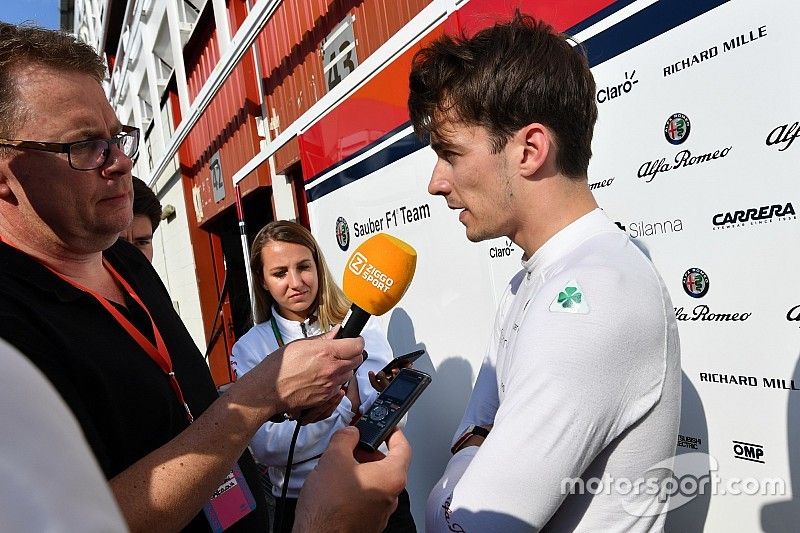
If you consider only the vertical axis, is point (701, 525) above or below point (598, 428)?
below

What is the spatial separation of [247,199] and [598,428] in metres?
5.66

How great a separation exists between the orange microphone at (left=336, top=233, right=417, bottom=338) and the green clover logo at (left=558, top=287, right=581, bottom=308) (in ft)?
1.55

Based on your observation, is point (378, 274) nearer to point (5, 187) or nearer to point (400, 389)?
point (400, 389)

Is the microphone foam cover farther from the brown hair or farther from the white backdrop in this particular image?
the brown hair

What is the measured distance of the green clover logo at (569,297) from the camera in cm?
104

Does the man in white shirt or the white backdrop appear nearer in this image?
the man in white shirt

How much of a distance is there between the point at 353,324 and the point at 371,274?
0.15 m

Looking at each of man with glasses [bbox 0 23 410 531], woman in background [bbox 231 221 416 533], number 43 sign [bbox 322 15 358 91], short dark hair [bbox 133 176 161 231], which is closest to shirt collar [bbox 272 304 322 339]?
woman in background [bbox 231 221 416 533]

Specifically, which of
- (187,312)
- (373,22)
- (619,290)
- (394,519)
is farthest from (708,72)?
(187,312)

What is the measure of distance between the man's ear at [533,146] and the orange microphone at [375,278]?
371 mm

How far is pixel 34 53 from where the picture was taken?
118cm

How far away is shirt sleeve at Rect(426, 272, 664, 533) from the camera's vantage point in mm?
957

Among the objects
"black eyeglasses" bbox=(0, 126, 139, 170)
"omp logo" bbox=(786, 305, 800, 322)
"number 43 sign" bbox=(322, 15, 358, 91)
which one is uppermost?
"number 43 sign" bbox=(322, 15, 358, 91)

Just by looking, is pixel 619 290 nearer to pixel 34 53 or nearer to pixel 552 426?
pixel 552 426
